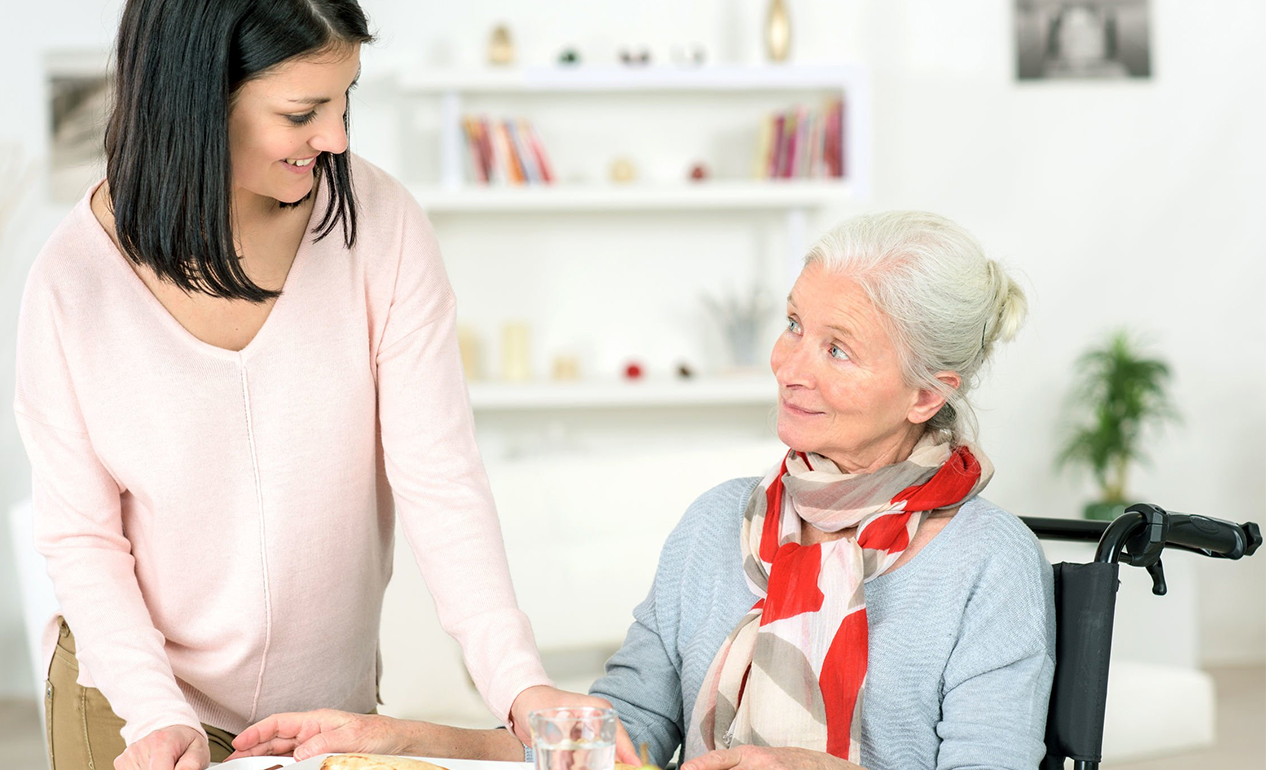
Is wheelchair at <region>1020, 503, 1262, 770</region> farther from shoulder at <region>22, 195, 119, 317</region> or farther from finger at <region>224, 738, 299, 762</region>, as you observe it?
shoulder at <region>22, 195, 119, 317</region>

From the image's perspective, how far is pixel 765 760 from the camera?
113 cm

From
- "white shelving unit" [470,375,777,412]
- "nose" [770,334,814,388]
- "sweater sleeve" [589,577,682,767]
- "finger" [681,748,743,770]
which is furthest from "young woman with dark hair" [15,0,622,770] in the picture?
"white shelving unit" [470,375,777,412]

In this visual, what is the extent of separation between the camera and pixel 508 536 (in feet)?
8.89

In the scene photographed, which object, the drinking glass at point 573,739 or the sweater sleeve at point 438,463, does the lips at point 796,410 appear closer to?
the sweater sleeve at point 438,463

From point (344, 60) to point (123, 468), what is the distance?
47 cm

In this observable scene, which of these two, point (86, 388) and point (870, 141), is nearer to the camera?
point (86, 388)

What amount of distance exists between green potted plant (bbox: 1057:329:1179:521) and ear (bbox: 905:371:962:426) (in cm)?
265

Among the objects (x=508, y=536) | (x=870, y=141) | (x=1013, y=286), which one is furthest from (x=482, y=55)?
(x=1013, y=286)

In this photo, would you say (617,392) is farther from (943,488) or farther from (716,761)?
(716,761)

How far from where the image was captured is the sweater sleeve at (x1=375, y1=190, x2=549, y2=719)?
4.15 feet

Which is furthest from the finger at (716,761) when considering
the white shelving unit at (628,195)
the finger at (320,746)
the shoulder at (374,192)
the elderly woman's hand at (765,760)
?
the white shelving unit at (628,195)

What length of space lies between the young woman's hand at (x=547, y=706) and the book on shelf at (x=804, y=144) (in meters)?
3.09

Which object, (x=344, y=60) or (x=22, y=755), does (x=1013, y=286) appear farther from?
(x=22, y=755)

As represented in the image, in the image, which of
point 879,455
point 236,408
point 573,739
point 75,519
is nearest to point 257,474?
point 236,408
